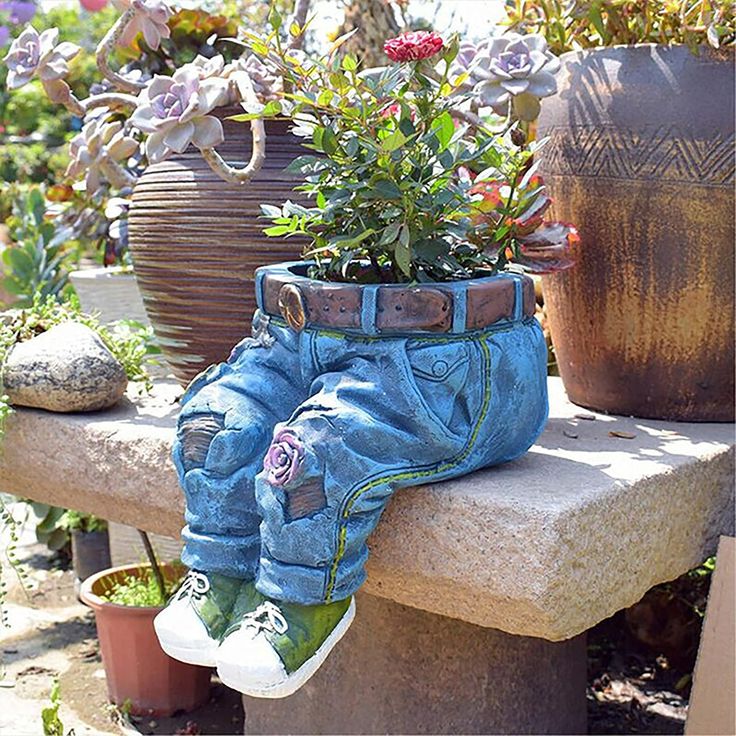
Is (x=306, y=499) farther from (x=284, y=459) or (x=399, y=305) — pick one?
(x=399, y=305)

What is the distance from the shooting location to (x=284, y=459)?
1551mm

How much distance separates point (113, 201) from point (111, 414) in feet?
1.91

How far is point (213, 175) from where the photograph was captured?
221 centimetres

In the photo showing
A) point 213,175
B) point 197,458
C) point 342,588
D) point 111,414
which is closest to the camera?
point 342,588

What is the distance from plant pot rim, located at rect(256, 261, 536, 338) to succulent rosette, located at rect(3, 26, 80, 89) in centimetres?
71

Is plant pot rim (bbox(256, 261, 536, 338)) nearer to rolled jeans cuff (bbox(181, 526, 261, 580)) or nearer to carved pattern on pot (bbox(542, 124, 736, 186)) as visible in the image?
rolled jeans cuff (bbox(181, 526, 261, 580))

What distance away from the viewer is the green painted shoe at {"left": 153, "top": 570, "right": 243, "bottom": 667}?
5.26 ft

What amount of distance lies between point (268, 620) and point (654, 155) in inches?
43.7

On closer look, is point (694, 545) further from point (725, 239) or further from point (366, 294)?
point (366, 294)

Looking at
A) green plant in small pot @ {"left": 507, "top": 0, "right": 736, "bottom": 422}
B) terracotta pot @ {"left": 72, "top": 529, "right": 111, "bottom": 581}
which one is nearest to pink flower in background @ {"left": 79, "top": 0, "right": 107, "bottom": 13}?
terracotta pot @ {"left": 72, "top": 529, "right": 111, "bottom": 581}

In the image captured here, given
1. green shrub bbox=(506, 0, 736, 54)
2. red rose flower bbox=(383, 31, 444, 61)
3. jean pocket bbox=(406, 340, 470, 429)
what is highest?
green shrub bbox=(506, 0, 736, 54)

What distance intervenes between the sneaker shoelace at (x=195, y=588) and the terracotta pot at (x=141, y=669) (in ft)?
2.94

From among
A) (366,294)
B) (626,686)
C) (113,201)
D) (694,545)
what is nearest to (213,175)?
(113,201)

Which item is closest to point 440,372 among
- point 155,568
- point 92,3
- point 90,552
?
point 155,568
